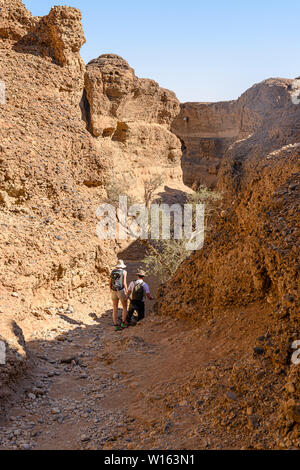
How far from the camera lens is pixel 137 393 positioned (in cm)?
420

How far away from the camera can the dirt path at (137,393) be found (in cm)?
320

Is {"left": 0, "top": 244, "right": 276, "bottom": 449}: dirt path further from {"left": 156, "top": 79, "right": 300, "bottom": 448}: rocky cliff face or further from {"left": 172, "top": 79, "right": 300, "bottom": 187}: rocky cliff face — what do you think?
{"left": 172, "top": 79, "right": 300, "bottom": 187}: rocky cliff face

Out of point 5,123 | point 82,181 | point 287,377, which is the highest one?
point 5,123

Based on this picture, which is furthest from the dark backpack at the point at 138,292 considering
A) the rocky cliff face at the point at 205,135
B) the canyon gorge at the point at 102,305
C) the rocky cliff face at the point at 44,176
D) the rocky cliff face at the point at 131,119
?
the rocky cliff face at the point at 205,135

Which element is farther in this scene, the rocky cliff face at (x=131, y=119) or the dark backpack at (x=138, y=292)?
the rocky cliff face at (x=131, y=119)

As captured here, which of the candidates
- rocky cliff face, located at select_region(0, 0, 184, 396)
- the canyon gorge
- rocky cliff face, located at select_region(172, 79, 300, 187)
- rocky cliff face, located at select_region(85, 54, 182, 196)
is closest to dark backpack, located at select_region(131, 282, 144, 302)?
the canyon gorge

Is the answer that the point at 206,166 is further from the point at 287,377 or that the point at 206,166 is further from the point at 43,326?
the point at 287,377

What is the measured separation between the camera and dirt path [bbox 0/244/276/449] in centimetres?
320

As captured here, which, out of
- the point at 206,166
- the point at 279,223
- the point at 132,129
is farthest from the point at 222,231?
the point at 206,166

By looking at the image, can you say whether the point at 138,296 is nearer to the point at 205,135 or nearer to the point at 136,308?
the point at 136,308

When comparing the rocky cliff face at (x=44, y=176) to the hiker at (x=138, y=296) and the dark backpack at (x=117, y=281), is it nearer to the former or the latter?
the dark backpack at (x=117, y=281)

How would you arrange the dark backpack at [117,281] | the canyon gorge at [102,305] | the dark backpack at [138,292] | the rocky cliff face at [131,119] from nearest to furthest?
the canyon gorge at [102,305]
the dark backpack at [138,292]
the dark backpack at [117,281]
the rocky cliff face at [131,119]

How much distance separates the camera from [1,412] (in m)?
3.86
